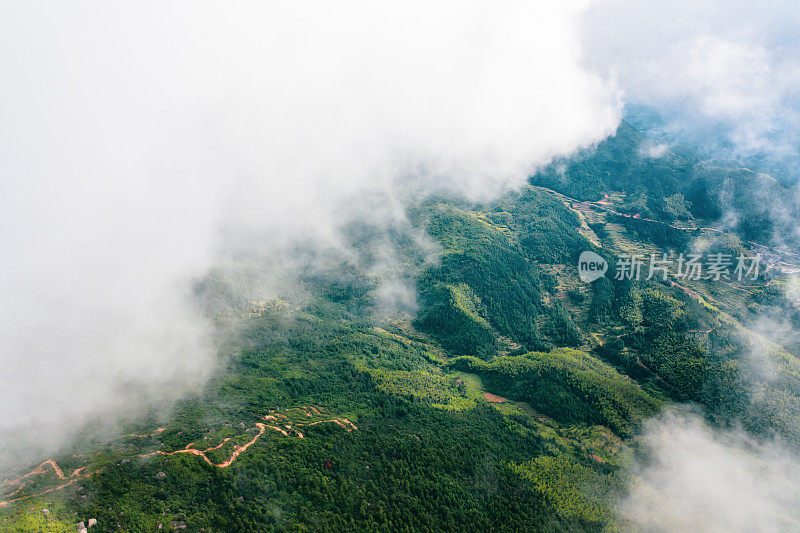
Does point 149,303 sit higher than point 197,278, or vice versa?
point 197,278

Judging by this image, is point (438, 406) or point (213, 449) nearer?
point (213, 449)

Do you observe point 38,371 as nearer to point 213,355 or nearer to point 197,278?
point 213,355

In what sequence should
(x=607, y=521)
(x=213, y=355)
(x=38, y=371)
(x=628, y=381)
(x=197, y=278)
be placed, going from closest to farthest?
(x=607, y=521) → (x=38, y=371) → (x=213, y=355) → (x=628, y=381) → (x=197, y=278)

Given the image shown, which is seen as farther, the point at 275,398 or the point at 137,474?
the point at 275,398

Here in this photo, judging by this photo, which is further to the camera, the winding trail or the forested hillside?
the forested hillside

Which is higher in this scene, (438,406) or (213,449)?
(438,406)

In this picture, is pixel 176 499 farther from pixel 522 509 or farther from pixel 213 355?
pixel 522 509

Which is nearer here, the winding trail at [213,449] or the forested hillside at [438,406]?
the winding trail at [213,449]

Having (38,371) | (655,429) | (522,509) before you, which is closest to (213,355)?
(38,371)

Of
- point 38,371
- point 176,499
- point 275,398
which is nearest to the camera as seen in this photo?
point 176,499

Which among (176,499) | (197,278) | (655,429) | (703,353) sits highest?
(197,278)
